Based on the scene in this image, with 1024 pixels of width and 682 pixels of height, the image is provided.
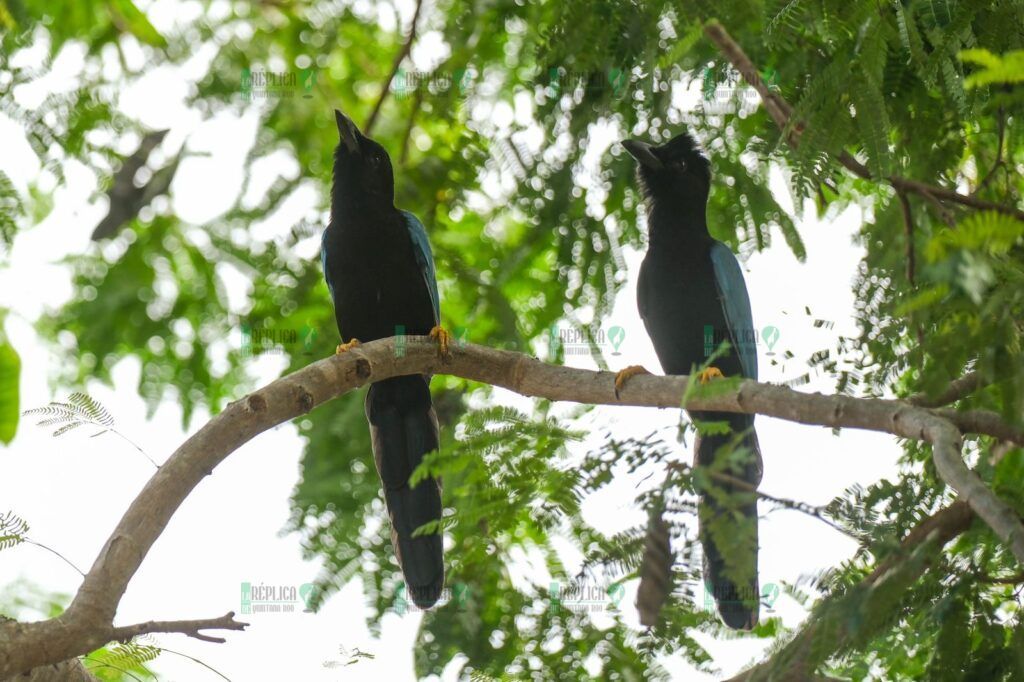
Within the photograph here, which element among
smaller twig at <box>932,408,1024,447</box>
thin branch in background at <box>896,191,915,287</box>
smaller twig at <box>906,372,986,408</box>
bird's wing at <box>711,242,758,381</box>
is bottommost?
smaller twig at <box>932,408,1024,447</box>

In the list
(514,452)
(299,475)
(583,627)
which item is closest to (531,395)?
(514,452)

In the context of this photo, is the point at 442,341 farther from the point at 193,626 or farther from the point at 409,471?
the point at 193,626

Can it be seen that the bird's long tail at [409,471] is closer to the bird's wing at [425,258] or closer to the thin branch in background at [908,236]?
the bird's wing at [425,258]

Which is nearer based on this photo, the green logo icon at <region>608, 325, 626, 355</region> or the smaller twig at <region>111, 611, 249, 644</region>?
the smaller twig at <region>111, 611, 249, 644</region>

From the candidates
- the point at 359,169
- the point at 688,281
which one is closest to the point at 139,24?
the point at 359,169

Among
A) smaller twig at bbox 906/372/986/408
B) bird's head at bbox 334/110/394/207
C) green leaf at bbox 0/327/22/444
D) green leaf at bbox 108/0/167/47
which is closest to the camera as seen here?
smaller twig at bbox 906/372/986/408

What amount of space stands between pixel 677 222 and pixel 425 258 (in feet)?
4.32

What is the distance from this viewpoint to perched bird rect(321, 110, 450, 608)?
454cm

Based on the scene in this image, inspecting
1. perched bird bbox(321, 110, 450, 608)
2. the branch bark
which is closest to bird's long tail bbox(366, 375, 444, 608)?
perched bird bbox(321, 110, 450, 608)

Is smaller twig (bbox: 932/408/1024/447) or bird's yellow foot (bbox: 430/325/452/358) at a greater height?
bird's yellow foot (bbox: 430/325/452/358)

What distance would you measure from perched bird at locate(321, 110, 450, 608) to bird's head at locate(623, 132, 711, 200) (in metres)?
1.19

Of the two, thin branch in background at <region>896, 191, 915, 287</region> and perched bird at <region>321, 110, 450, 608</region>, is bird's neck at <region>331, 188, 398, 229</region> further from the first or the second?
thin branch in background at <region>896, 191, 915, 287</region>

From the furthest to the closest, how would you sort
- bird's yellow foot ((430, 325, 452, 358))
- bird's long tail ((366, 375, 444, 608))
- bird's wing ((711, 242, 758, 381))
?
bird's wing ((711, 242, 758, 381))
bird's long tail ((366, 375, 444, 608))
bird's yellow foot ((430, 325, 452, 358))

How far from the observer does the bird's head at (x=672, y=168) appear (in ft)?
16.6
